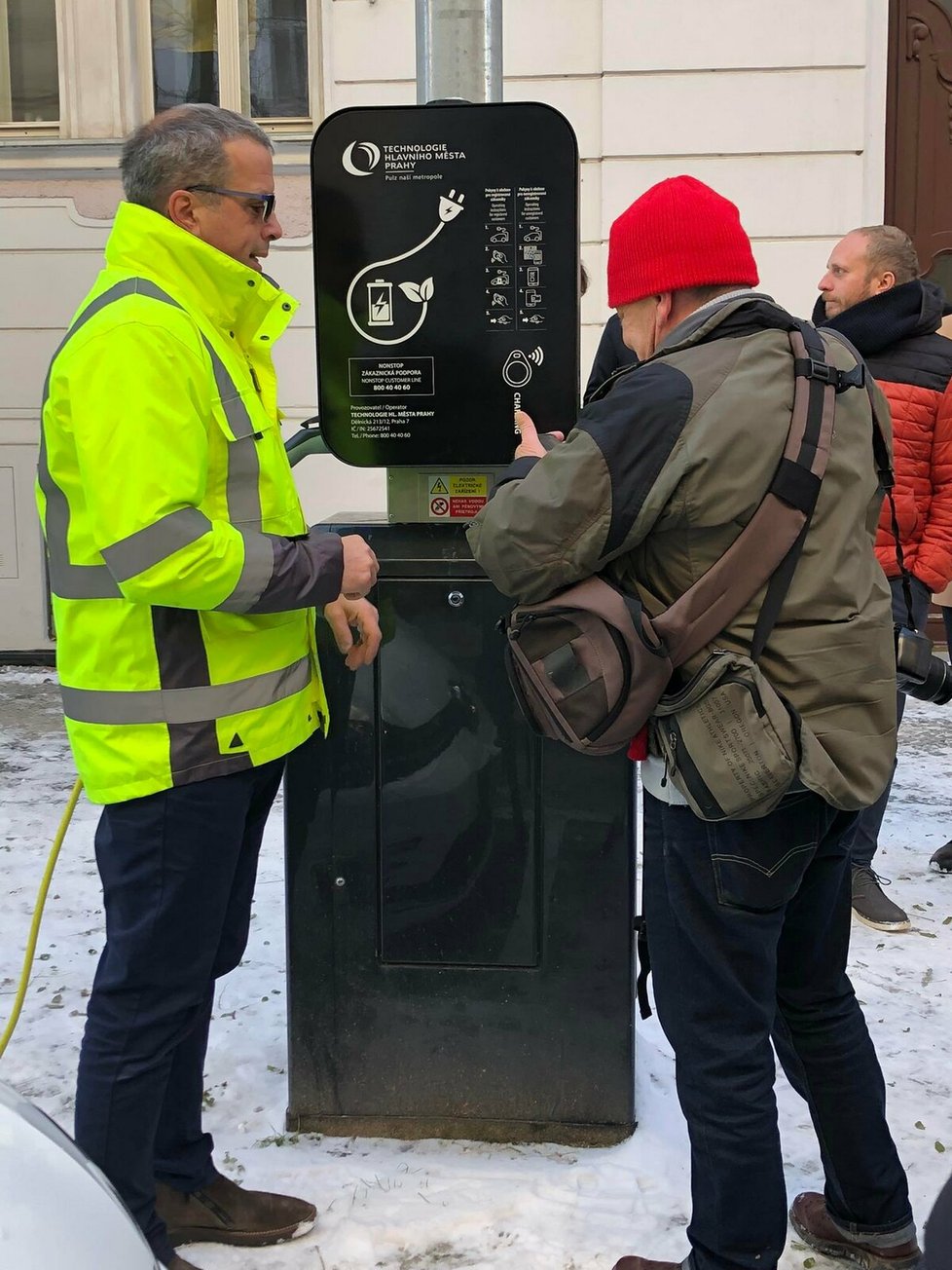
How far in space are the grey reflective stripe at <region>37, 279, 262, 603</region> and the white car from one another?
30.0 inches

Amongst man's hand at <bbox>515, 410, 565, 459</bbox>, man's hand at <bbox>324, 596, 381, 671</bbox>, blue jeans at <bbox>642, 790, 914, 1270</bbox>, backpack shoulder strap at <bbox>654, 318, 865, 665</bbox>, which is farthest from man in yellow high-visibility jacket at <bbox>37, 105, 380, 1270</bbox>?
blue jeans at <bbox>642, 790, 914, 1270</bbox>

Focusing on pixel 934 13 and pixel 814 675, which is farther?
pixel 934 13

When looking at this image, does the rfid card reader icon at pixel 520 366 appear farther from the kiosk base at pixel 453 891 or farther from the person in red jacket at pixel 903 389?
the person in red jacket at pixel 903 389

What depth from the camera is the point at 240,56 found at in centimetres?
757

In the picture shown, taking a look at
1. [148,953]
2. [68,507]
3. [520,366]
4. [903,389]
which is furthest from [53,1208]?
[903,389]

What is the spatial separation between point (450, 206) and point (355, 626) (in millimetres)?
825

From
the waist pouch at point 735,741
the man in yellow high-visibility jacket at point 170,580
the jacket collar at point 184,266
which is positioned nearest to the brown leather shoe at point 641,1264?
the man in yellow high-visibility jacket at point 170,580

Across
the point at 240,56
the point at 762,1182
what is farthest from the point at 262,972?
the point at 240,56

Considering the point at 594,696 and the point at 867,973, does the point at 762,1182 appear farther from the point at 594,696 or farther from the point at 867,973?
the point at 867,973

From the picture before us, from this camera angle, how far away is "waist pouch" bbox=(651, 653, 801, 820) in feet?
6.09

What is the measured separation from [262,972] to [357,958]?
1.03m

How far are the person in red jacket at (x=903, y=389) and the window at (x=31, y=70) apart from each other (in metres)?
5.48

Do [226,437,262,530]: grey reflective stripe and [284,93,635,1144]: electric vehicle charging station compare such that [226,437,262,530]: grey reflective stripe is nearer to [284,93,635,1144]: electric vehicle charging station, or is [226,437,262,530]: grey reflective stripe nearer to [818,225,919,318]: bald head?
[284,93,635,1144]: electric vehicle charging station

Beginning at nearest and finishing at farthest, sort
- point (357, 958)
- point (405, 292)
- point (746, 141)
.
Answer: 1. point (405, 292)
2. point (357, 958)
3. point (746, 141)
